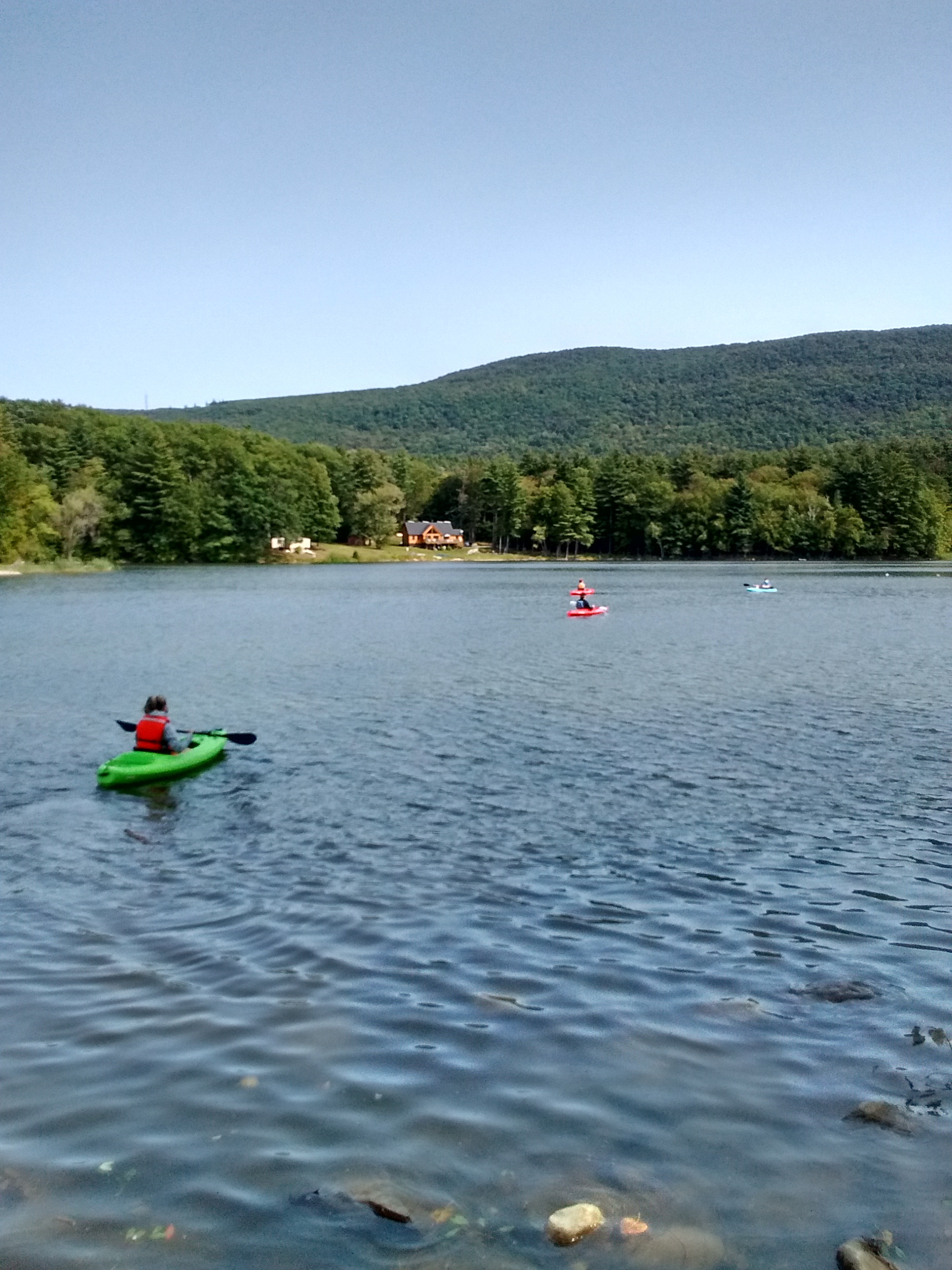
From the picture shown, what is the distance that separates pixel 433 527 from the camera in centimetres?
19038

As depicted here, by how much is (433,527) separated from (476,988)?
18064 cm

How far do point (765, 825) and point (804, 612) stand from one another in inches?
2081

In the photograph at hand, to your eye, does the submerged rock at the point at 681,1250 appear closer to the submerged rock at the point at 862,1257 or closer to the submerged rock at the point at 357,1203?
the submerged rock at the point at 862,1257

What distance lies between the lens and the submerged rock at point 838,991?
35.7 feet

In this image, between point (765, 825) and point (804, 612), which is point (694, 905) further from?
point (804, 612)

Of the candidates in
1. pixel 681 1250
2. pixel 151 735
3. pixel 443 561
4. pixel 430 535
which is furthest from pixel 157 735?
pixel 430 535

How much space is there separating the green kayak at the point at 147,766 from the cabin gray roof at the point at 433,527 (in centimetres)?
16545

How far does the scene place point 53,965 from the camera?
469 inches

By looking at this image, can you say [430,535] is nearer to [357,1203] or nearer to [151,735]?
[151,735]

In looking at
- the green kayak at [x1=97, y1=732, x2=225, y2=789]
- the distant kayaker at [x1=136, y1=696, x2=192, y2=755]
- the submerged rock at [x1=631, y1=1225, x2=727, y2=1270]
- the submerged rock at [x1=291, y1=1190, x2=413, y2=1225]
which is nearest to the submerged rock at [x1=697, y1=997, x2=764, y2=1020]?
the submerged rock at [x1=631, y1=1225, x2=727, y2=1270]

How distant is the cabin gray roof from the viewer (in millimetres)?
187375

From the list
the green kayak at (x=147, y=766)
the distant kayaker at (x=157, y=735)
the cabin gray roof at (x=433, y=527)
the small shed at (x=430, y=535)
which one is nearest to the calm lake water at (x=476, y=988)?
the green kayak at (x=147, y=766)

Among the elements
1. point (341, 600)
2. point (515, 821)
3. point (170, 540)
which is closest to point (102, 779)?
point (515, 821)

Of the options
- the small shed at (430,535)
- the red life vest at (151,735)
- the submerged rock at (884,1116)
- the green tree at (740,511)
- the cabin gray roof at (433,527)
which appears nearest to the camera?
the submerged rock at (884,1116)
